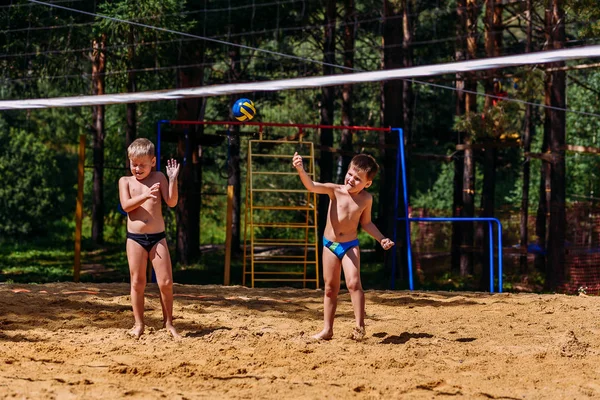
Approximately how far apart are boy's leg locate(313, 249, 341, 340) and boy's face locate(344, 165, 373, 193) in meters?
0.54

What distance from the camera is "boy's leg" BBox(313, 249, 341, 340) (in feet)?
23.0

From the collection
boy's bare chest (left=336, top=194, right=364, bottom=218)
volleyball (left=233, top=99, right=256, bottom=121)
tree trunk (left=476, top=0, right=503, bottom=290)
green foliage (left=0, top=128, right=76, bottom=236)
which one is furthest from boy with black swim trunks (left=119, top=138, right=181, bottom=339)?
green foliage (left=0, top=128, right=76, bottom=236)

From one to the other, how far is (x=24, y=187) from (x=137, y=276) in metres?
21.4

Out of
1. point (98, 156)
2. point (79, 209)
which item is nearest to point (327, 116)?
point (98, 156)

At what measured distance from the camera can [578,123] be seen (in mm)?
30797

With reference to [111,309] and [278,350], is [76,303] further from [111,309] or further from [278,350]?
[278,350]

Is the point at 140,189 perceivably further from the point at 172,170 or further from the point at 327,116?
the point at 327,116

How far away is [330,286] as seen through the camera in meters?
7.04

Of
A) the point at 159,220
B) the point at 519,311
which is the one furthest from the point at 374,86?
the point at 159,220

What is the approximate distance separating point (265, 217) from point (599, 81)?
43.8 ft

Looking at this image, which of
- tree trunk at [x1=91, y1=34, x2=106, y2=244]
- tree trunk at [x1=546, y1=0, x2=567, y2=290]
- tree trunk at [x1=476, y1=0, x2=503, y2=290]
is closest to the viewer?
tree trunk at [x1=546, y1=0, x2=567, y2=290]

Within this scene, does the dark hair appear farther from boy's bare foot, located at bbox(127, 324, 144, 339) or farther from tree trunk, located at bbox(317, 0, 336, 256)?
tree trunk, located at bbox(317, 0, 336, 256)

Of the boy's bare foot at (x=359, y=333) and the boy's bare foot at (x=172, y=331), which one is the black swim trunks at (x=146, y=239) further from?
the boy's bare foot at (x=359, y=333)

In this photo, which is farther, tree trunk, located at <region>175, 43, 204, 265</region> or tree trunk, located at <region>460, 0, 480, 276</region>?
tree trunk, located at <region>460, 0, 480, 276</region>
